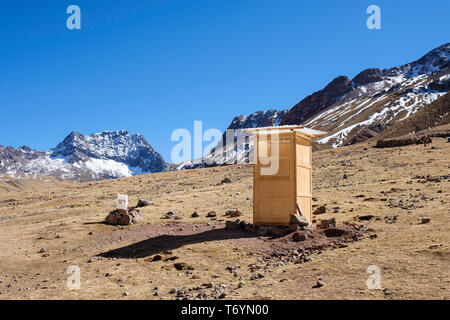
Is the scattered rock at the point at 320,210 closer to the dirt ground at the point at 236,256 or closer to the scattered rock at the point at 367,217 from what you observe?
the dirt ground at the point at 236,256

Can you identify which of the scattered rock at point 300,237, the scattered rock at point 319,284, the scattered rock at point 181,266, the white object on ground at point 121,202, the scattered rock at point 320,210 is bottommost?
the scattered rock at point 181,266

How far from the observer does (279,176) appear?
54.7ft

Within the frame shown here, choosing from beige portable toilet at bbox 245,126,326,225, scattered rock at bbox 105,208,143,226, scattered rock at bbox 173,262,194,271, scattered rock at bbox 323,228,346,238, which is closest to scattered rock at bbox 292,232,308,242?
scattered rock at bbox 323,228,346,238

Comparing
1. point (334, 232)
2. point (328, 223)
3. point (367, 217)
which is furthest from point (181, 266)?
point (367, 217)

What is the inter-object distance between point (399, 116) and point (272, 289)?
131 m

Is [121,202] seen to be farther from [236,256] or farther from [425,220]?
[425,220]

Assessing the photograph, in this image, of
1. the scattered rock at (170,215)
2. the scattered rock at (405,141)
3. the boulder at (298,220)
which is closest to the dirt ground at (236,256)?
the scattered rock at (170,215)

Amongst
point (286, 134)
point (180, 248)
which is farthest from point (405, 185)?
point (180, 248)

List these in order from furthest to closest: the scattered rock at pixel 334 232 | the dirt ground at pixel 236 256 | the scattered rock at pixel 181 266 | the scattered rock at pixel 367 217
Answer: the scattered rock at pixel 367 217, the scattered rock at pixel 334 232, the scattered rock at pixel 181 266, the dirt ground at pixel 236 256

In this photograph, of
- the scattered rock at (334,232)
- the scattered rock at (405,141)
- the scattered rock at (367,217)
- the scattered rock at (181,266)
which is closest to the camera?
the scattered rock at (181,266)

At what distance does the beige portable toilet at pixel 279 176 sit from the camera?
1642 cm

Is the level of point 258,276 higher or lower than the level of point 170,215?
lower
